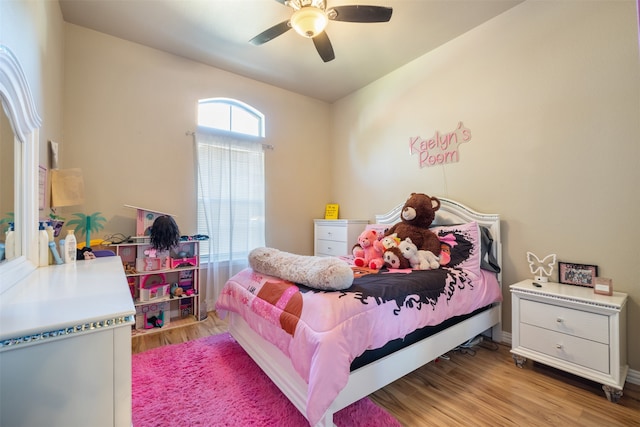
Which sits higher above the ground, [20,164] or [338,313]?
[20,164]

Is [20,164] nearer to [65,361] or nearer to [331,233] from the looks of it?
[65,361]

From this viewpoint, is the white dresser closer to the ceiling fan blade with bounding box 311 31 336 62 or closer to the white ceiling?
the ceiling fan blade with bounding box 311 31 336 62

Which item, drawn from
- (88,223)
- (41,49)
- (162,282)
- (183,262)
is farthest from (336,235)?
(41,49)

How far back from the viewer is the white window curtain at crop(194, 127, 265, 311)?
10.1ft

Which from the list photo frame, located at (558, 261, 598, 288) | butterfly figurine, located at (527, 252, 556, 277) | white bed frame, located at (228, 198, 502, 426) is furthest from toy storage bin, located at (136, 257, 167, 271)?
photo frame, located at (558, 261, 598, 288)

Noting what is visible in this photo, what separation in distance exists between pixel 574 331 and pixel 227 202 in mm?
3293

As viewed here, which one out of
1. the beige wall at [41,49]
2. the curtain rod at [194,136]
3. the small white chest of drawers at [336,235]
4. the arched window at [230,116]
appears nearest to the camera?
the beige wall at [41,49]

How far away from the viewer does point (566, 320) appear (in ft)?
5.68

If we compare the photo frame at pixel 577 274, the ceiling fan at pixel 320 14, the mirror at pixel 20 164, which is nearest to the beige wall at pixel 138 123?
the mirror at pixel 20 164

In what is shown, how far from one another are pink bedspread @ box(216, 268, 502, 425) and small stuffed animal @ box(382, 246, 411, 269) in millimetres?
186

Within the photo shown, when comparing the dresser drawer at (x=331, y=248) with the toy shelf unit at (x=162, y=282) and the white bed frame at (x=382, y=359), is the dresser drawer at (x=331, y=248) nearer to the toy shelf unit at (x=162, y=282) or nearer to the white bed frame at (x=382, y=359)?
the white bed frame at (x=382, y=359)

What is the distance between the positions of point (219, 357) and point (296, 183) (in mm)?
2436

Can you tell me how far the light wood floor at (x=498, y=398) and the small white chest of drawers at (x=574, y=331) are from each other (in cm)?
11

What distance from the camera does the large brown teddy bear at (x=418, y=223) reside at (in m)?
2.31
